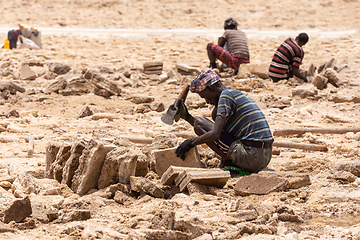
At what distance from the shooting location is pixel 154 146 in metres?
4.86

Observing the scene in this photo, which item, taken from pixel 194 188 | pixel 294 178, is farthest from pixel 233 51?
pixel 194 188

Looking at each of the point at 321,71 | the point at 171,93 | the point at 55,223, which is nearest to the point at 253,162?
the point at 55,223

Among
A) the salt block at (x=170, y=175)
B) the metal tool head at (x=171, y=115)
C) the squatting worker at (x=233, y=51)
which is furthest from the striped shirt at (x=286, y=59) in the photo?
the salt block at (x=170, y=175)

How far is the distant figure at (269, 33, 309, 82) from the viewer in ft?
29.2

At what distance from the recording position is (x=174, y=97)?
8.45 meters

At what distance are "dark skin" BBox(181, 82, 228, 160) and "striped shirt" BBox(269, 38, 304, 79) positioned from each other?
457cm

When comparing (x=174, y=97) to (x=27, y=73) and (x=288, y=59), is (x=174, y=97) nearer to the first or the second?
(x=288, y=59)

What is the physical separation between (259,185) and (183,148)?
33.0 inches

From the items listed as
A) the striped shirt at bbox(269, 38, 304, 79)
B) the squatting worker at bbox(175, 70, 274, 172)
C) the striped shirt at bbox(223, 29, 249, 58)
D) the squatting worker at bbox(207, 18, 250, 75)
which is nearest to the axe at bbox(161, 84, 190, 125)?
the squatting worker at bbox(175, 70, 274, 172)

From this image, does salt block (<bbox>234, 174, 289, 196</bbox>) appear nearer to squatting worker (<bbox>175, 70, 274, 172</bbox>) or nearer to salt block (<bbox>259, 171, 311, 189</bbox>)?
salt block (<bbox>259, 171, 311, 189</bbox>)

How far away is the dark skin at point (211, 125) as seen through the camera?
438 centimetres

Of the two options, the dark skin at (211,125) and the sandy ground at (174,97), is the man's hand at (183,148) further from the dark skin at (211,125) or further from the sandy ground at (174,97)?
the sandy ground at (174,97)

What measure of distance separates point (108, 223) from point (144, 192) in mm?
675

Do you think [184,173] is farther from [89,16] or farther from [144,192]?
[89,16]
